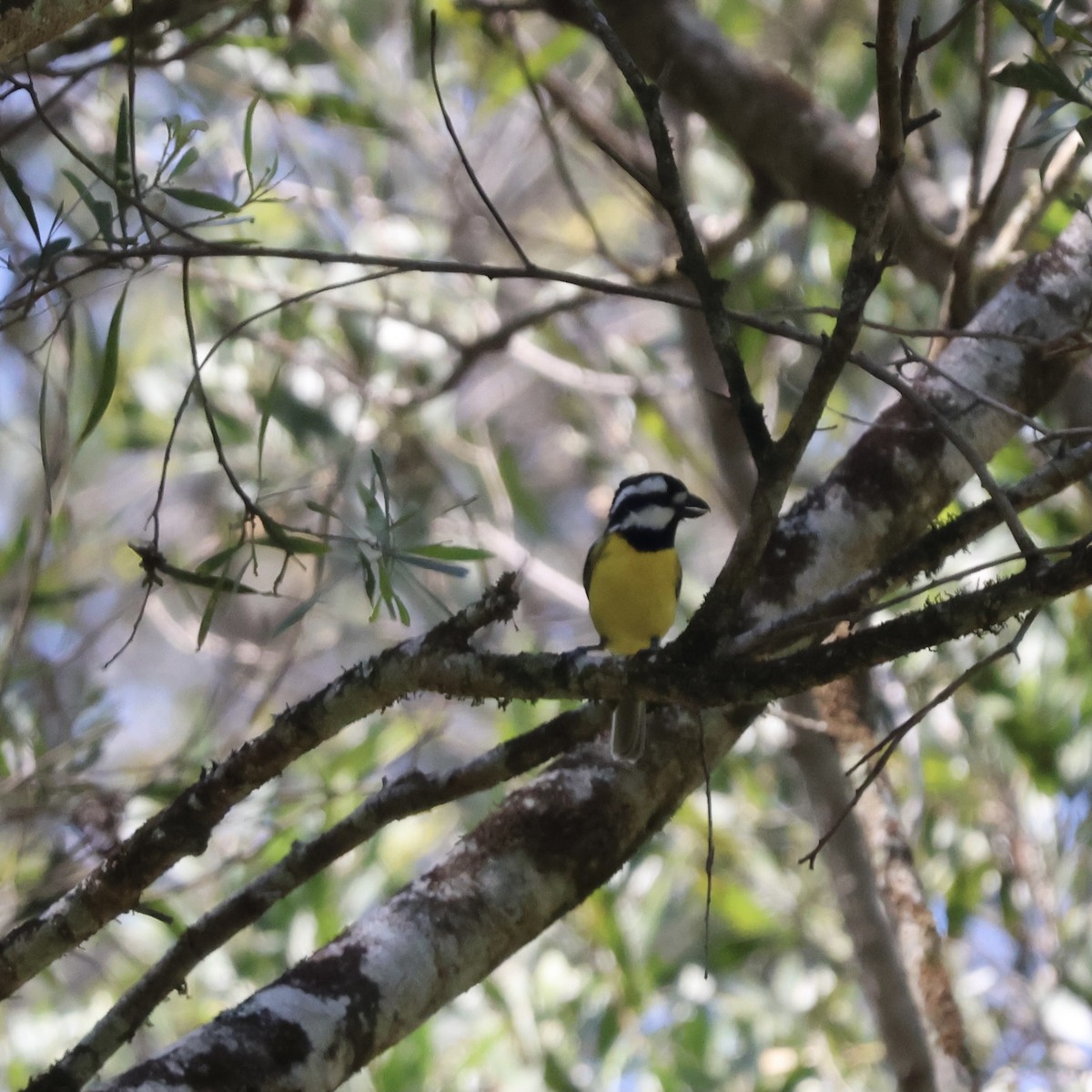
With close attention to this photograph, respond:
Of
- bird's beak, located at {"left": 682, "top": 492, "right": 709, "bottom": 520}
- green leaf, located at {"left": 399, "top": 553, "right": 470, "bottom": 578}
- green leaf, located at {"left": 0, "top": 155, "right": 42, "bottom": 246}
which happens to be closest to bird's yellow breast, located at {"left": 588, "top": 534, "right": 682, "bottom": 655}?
bird's beak, located at {"left": 682, "top": 492, "right": 709, "bottom": 520}

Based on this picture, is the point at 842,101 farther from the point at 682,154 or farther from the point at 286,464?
the point at 286,464

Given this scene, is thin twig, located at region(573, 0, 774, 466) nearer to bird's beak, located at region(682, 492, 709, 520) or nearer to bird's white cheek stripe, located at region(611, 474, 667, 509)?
bird's beak, located at region(682, 492, 709, 520)

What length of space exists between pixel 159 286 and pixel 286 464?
4.12 meters

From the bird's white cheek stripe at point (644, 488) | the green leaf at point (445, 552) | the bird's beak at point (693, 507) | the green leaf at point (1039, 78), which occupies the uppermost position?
the bird's white cheek stripe at point (644, 488)

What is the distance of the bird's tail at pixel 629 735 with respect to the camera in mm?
2615

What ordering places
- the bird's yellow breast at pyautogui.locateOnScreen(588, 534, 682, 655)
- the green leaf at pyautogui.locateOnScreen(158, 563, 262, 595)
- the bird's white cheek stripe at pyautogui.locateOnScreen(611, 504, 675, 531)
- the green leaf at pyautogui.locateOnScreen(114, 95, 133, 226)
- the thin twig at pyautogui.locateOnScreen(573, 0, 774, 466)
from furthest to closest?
the bird's white cheek stripe at pyautogui.locateOnScreen(611, 504, 675, 531), the bird's yellow breast at pyautogui.locateOnScreen(588, 534, 682, 655), the green leaf at pyautogui.locateOnScreen(114, 95, 133, 226), the green leaf at pyautogui.locateOnScreen(158, 563, 262, 595), the thin twig at pyautogui.locateOnScreen(573, 0, 774, 466)

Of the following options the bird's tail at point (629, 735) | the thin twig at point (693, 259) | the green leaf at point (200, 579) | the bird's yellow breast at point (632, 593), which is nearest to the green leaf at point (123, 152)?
the green leaf at point (200, 579)

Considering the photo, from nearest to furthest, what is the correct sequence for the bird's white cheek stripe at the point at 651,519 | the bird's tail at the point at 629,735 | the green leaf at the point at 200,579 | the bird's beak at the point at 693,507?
the green leaf at the point at 200,579
the bird's tail at the point at 629,735
the bird's beak at the point at 693,507
the bird's white cheek stripe at the point at 651,519

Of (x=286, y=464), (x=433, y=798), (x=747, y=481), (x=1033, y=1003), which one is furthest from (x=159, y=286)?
(x=433, y=798)

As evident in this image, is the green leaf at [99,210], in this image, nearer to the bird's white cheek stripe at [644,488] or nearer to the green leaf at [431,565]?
the green leaf at [431,565]

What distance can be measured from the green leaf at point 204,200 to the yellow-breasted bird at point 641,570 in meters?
1.87

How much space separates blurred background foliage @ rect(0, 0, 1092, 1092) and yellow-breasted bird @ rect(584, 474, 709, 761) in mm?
357

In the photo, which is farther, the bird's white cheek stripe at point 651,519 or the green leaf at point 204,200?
the bird's white cheek stripe at point 651,519

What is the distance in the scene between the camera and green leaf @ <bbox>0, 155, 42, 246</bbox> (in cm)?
220
